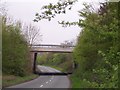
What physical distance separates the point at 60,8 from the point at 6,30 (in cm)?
3200

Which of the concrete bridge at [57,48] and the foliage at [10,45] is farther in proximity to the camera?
the concrete bridge at [57,48]

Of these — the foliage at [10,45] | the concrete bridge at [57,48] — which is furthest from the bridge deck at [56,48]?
the foliage at [10,45]

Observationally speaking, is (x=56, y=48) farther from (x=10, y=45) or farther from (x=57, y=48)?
(x=10, y=45)

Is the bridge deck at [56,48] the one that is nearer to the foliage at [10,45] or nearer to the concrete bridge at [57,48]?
the concrete bridge at [57,48]

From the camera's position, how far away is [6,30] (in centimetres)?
3725

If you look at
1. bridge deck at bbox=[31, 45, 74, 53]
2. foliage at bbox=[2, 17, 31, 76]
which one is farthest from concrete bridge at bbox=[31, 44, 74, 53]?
foliage at bbox=[2, 17, 31, 76]

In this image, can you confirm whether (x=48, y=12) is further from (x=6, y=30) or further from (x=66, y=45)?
(x=66, y=45)

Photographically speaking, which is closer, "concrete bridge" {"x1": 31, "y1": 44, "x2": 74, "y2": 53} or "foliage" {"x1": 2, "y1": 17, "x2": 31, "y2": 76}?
"foliage" {"x1": 2, "y1": 17, "x2": 31, "y2": 76}

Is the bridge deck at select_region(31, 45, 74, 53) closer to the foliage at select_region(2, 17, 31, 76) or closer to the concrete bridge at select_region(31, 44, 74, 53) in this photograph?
the concrete bridge at select_region(31, 44, 74, 53)

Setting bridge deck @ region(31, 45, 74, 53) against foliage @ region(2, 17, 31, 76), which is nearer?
foliage @ region(2, 17, 31, 76)

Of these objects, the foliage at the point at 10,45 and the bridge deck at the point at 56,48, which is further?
the bridge deck at the point at 56,48

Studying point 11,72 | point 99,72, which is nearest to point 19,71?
point 11,72

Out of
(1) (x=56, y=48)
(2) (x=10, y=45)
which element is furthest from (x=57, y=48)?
(2) (x=10, y=45)

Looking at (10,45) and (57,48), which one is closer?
(10,45)
